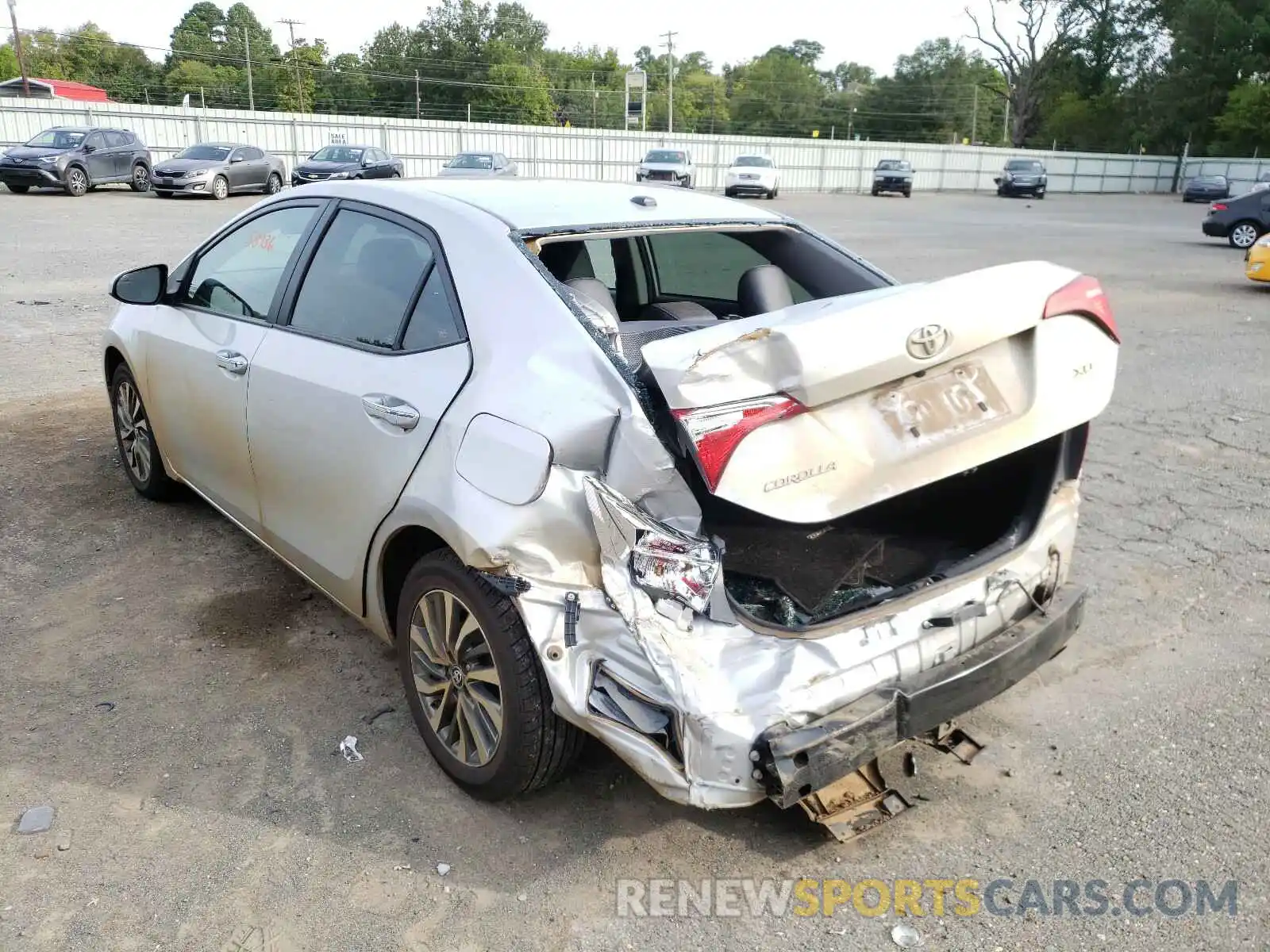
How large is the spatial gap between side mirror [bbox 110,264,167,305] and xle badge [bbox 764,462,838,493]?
320 centimetres

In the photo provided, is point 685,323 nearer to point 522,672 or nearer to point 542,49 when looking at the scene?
point 522,672

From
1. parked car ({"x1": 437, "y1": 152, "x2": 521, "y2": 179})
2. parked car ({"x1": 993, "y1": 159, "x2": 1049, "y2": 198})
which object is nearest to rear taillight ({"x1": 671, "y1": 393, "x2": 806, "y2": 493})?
parked car ({"x1": 437, "y1": 152, "x2": 521, "y2": 179})

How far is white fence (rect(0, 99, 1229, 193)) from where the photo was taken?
33.7 m

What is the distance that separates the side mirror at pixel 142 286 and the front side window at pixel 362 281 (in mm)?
1163

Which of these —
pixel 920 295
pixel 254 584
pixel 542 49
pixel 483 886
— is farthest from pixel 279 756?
pixel 542 49

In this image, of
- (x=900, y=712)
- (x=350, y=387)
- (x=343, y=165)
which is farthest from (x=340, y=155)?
(x=900, y=712)

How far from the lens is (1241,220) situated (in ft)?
66.3

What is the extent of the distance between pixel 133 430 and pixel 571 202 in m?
2.90

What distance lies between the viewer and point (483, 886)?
2.62m

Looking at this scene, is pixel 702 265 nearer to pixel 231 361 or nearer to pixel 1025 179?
pixel 231 361

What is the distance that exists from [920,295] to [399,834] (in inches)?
78.3

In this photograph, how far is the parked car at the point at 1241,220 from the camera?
65.7 ft

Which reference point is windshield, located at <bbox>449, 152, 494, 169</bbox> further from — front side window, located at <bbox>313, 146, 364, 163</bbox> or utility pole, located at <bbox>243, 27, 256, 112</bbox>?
utility pole, located at <bbox>243, 27, 256, 112</bbox>

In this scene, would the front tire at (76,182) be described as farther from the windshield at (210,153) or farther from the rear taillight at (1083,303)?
the rear taillight at (1083,303)
